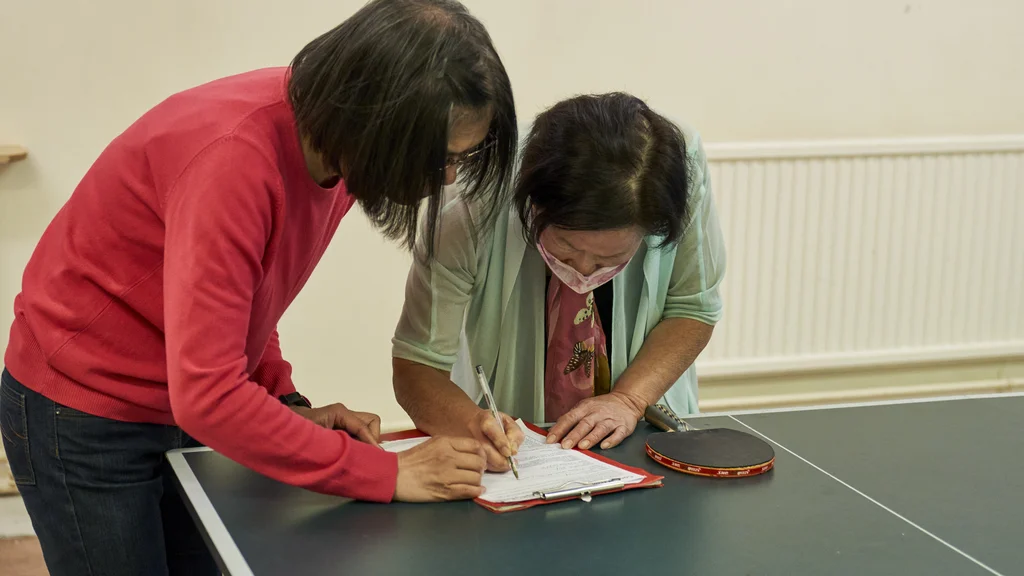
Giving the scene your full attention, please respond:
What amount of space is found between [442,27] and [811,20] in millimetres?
2275

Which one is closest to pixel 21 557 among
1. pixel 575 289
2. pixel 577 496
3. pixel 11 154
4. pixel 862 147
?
pixel 11 154

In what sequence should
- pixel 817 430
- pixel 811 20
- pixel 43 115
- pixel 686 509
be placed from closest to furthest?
pixel 686 509 → pixel 817 430 → pixel 43 115 → pixel 811 20

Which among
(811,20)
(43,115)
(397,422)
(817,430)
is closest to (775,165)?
(811,20)

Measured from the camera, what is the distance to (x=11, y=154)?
8.30ft

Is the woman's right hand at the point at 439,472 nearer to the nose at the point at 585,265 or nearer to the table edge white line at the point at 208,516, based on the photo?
the table edge white line at the point at 208,516

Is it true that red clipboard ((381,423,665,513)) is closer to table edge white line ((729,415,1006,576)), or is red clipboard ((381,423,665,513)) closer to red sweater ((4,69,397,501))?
red sweater ((4,69,397,501))

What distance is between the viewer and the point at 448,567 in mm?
1102

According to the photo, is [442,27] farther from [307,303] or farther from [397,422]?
[397,422]

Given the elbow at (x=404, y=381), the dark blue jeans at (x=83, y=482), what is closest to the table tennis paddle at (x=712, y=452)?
the elbow at (x=404, y=381)

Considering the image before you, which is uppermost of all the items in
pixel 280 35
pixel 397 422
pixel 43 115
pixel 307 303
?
pixel 280 35

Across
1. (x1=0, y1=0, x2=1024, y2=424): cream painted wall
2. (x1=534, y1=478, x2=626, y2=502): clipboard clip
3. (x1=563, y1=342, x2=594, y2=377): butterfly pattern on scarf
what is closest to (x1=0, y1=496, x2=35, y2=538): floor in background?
(x1=0, y1=0, x2=1024, y2=424): cream painted wall

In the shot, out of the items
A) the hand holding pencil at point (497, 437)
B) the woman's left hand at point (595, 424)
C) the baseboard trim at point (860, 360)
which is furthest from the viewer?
the baseboard trim at point (860, 360)

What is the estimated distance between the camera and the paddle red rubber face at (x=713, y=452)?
1386mm

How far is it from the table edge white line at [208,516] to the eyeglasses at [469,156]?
0.46 metres
